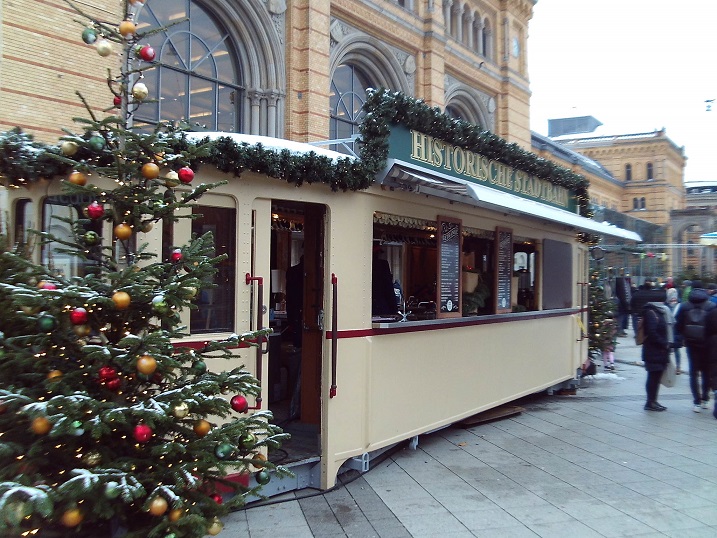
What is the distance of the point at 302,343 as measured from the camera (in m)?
5.97

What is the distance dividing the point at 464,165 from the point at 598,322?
6562mm

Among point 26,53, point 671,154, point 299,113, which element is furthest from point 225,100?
point 671,154

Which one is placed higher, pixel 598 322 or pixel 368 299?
pixel 368 299

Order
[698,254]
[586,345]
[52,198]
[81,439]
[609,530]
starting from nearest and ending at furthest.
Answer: [81,439], [52,198], [609,530], [586,345], [698,254]

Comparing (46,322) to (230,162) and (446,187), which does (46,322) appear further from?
(446,187)

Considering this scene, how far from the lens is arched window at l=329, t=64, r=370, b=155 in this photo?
1419 cm

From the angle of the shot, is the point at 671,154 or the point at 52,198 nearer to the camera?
the point at 52,198

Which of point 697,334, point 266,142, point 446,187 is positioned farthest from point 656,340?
point 266,142

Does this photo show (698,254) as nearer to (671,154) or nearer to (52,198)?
(52,198)

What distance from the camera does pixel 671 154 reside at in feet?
175

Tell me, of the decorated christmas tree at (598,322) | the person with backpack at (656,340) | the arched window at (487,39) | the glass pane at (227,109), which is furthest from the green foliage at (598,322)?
the arched window at (487,39)

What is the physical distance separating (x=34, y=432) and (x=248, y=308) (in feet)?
6.82

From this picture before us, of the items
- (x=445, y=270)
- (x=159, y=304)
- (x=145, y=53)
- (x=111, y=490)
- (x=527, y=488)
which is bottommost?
(x=527, y=488)

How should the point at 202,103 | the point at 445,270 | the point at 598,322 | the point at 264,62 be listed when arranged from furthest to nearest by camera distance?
the point at 264,62 → the point at 598,322 → the point at 202,103 → the point at 445,270
